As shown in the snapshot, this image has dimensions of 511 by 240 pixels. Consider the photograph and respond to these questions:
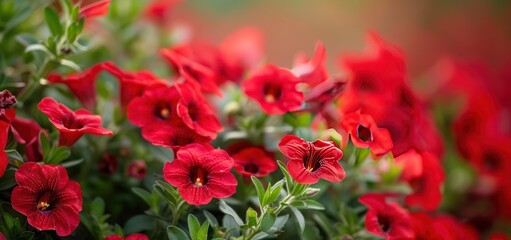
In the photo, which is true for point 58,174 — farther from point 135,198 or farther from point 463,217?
point 463,217

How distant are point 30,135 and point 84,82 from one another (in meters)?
0.10

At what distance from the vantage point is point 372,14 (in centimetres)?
225

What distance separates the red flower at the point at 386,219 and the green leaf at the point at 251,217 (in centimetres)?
15

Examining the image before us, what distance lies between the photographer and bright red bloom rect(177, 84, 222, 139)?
697mm

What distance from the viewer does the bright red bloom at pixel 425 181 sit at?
2.73 ft

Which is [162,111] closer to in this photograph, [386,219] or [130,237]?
[130,237]

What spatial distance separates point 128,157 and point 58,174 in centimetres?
23

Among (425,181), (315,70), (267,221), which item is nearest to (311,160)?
(267,221)

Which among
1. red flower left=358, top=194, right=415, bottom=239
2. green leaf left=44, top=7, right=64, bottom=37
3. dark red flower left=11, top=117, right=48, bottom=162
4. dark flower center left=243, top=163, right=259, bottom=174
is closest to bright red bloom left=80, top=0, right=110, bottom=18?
green leaf left=44, top=7, right=64, bottom=37

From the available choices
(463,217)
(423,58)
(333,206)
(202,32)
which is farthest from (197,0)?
(333,206)

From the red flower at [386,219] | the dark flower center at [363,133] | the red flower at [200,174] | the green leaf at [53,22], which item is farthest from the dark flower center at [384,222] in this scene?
the green leaf at [53,22]

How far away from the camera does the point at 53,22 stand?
0.76 m

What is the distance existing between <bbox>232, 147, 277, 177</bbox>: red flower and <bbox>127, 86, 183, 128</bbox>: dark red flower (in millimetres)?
95

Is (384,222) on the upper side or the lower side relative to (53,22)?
lower
